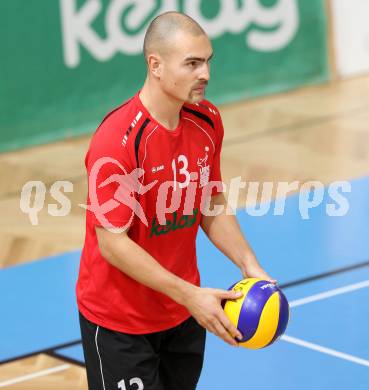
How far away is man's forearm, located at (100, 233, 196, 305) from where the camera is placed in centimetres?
424

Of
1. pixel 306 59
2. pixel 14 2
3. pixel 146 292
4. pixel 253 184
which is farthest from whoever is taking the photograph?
pixel 306 59

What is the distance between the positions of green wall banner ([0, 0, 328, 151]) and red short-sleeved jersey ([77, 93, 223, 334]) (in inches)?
225

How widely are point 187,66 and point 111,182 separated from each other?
53 cm

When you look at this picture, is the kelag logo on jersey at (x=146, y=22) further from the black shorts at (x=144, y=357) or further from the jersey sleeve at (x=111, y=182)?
the jersey sleeve at (x=111, y=182)

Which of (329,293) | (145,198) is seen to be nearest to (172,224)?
(145,198)

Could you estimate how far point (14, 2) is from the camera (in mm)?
9914

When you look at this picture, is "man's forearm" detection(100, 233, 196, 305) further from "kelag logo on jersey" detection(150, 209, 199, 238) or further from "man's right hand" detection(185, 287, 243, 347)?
"kelag logo on jersey" detection(150, 209, 199, 238)

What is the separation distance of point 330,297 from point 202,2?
4680mm

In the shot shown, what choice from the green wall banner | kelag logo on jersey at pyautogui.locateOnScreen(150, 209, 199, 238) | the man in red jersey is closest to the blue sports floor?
the man in red jersey

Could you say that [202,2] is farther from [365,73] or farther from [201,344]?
[201,344]

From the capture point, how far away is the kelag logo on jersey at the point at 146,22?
10297 millimetres

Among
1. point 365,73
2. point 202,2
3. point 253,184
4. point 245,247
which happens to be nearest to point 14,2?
point 202,2

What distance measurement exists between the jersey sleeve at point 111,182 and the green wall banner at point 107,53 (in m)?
5.89
